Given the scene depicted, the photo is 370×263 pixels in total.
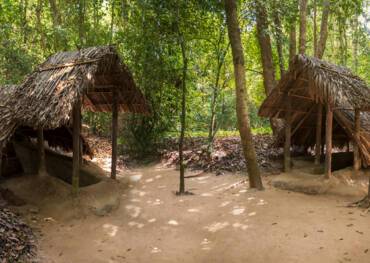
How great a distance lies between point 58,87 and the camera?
7.42 metres

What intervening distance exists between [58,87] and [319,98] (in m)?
6.02

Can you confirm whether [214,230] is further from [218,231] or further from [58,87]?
[58,87]

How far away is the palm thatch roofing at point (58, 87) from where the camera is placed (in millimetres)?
7004

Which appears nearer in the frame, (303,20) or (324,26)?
(303,20)

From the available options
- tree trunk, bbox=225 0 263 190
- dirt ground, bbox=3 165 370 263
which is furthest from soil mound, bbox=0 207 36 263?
tree trunk, bbox=225 0 263 190

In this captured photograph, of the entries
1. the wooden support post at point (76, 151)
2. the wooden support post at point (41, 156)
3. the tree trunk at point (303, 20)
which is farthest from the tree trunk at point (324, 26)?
the wooden support post at point (41, 156)

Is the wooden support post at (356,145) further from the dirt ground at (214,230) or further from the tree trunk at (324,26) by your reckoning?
the tree trunk at (324,26)

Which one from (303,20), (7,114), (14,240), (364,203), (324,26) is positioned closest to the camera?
(14,240)

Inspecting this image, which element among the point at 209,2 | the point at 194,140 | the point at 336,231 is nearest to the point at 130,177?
the point at 194,140

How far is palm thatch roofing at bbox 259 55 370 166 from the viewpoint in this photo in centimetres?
830

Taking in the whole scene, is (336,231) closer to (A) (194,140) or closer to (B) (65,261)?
(B) (65,261)

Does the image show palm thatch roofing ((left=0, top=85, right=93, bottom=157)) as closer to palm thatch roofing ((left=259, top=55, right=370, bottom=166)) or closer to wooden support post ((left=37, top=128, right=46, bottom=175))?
wooden support post ((left=37, top=128, right=46, bottom=175))

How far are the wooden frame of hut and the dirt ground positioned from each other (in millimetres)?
1365

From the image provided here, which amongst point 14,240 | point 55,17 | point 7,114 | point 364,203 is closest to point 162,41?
point 7,114
